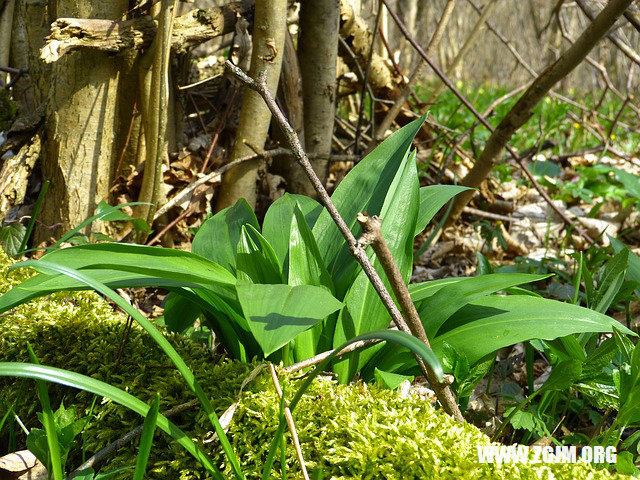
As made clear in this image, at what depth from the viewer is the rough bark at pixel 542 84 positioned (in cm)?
208

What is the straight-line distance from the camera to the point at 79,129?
87.9 inches

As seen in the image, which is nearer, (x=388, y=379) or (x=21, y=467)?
(x=21, y=467)

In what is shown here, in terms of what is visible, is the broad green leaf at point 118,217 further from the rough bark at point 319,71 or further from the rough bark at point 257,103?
the rough bark at point 319,71

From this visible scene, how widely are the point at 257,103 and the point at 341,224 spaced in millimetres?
1346

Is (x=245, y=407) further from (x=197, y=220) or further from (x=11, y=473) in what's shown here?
(x=197, y=220)

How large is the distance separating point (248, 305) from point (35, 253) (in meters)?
1.49

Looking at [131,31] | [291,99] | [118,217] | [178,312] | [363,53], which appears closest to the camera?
[178,312]

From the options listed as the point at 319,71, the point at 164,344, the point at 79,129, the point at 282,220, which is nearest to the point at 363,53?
the point at 319,71

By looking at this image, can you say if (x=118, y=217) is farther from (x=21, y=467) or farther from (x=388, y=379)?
(x=388, y=379)

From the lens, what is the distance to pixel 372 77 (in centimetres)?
330

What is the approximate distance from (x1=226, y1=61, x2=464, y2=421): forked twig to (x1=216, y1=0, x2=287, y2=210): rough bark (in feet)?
3.42

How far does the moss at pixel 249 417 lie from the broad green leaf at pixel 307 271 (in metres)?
0.13

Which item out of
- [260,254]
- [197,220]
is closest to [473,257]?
[197,220]

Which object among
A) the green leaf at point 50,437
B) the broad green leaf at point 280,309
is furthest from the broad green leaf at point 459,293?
the green leaf at point 50,437
